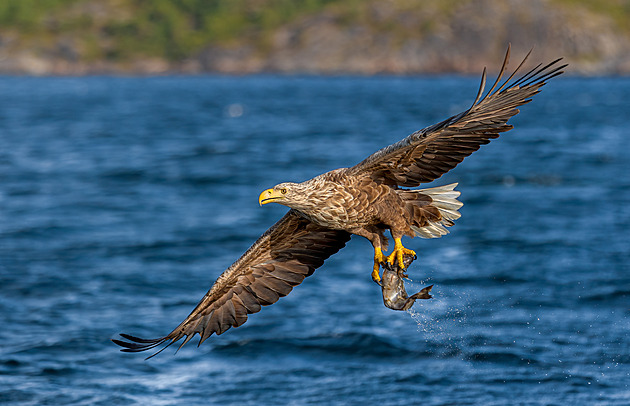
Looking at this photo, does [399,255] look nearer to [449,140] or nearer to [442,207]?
[442,207]

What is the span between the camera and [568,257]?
685 inches

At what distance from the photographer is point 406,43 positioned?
12400 centimetres

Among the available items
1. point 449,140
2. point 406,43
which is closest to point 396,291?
point 449,140

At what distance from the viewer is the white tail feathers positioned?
7895 millimetres

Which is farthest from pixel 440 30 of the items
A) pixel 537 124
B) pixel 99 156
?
pixel 99 156

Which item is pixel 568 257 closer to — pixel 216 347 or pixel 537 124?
pixel 216 347

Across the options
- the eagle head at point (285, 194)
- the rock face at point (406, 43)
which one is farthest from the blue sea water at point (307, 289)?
the rock face at point (406, 43)

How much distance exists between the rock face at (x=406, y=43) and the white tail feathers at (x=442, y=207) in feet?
364

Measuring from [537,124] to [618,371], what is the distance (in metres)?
40.9

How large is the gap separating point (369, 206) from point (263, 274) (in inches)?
60.5

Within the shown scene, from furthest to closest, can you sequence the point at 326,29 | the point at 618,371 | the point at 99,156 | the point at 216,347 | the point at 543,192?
the point at 326,29 < the point at 99,156 < the point at 543,192 < the point at 216,347 < the point at 618,371

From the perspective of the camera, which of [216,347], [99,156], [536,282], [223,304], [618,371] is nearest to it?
[223,304]

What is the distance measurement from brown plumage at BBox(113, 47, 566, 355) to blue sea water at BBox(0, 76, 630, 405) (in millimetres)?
2377

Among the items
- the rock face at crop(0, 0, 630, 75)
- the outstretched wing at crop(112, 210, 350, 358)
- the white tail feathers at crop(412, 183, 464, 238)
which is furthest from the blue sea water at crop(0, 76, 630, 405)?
the rock face at crop(0, 0, 630, 75)
